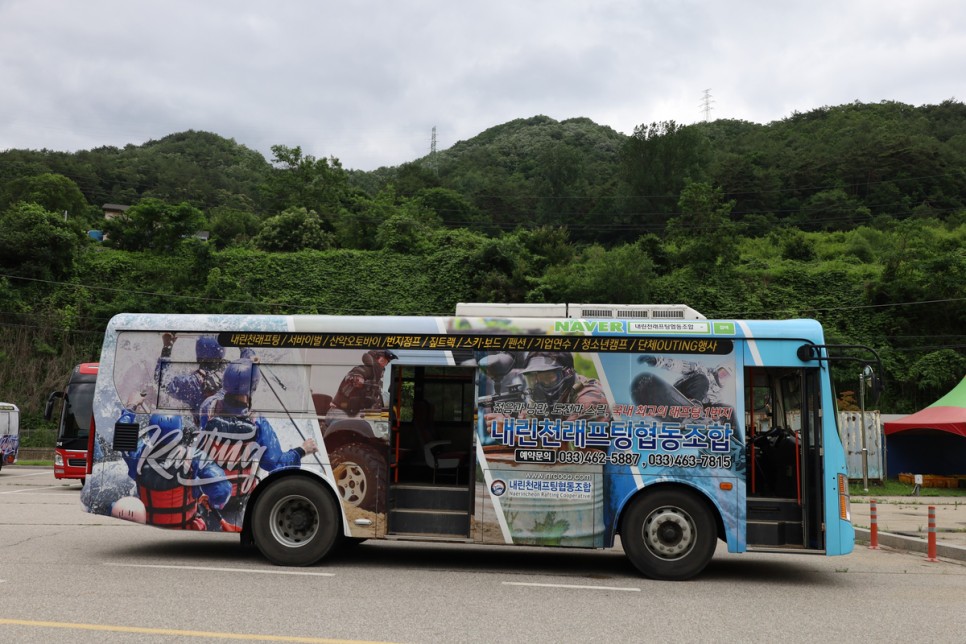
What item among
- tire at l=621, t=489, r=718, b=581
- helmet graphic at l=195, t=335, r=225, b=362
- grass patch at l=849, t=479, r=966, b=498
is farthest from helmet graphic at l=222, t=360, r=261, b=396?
grass patch at l=849, t=479, r=966, b=498

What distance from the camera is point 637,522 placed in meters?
9.70

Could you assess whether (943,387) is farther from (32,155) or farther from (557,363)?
(32,155)

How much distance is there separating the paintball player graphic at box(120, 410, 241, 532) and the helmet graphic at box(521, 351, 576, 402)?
3936 mm

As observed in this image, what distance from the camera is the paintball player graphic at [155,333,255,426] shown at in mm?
10461

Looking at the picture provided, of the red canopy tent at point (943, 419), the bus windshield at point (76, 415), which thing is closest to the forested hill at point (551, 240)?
the red canopy tent at point (943, 419)

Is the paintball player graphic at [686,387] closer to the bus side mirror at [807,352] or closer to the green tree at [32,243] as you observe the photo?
the bus side mirror at [807,352]

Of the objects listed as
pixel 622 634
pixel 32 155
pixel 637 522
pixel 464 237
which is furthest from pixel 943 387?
pixel 32 155

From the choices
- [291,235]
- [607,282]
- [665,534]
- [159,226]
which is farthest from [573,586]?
[159,226]

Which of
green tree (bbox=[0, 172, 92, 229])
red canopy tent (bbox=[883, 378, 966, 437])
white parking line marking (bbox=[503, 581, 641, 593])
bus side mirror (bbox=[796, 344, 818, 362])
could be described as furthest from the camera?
green tree (bbox=[0, 172, 92, 229])

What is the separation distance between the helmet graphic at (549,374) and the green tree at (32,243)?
45.7 metres

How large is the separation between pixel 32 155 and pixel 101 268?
40.2 meters

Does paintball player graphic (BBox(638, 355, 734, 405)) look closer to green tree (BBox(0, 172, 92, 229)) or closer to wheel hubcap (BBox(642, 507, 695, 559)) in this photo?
wheel hubcap (BBox(642, 507, 695, 559))

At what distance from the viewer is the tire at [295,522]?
10.1m

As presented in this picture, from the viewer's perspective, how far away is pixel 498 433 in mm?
9977
